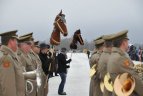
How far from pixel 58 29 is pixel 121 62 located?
5.01 meters

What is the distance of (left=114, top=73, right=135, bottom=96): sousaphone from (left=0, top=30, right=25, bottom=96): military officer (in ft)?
5.14

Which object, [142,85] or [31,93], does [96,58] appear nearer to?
[31,93]

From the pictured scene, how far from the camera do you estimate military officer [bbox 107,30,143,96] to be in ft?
23.2

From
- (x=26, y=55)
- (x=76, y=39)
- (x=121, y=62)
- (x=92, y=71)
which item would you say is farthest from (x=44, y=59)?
(x=121, y=62)

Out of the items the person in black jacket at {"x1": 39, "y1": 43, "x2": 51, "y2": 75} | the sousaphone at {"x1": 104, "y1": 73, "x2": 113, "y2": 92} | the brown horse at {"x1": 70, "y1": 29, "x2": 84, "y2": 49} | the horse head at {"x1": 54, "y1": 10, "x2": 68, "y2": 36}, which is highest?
the horse head at {"x1": 54, "y1": 10, "x2": 68, "y2": 36}

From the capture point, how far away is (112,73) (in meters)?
7.29

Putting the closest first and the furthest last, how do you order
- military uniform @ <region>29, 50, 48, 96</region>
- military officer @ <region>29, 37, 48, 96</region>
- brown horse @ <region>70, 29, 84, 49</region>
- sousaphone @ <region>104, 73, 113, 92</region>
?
sousaphone @ <region>104, 73, 113, 92</region> → military officer @ <region>29, 37, 48, 96</region> → military uniform @ <region>29, 50, 48, 96</region> → brown horse @ <region>70, 29, 84, 49</region>

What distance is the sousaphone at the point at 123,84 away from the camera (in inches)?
280

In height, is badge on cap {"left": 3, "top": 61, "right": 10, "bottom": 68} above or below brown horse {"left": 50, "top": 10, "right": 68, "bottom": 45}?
below

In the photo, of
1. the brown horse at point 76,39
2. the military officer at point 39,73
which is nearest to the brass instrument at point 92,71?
the military officer at point 39,73

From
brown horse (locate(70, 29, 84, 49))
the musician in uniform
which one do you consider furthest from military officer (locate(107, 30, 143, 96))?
brown horse (locate(70, 29, 84, 49))

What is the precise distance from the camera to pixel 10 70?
753cm

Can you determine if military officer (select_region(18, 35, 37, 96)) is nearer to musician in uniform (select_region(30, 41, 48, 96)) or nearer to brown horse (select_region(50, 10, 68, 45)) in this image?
musician in uniform (select_region(30, 41, 48, 96))

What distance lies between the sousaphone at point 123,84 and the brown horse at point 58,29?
4.84 meters
